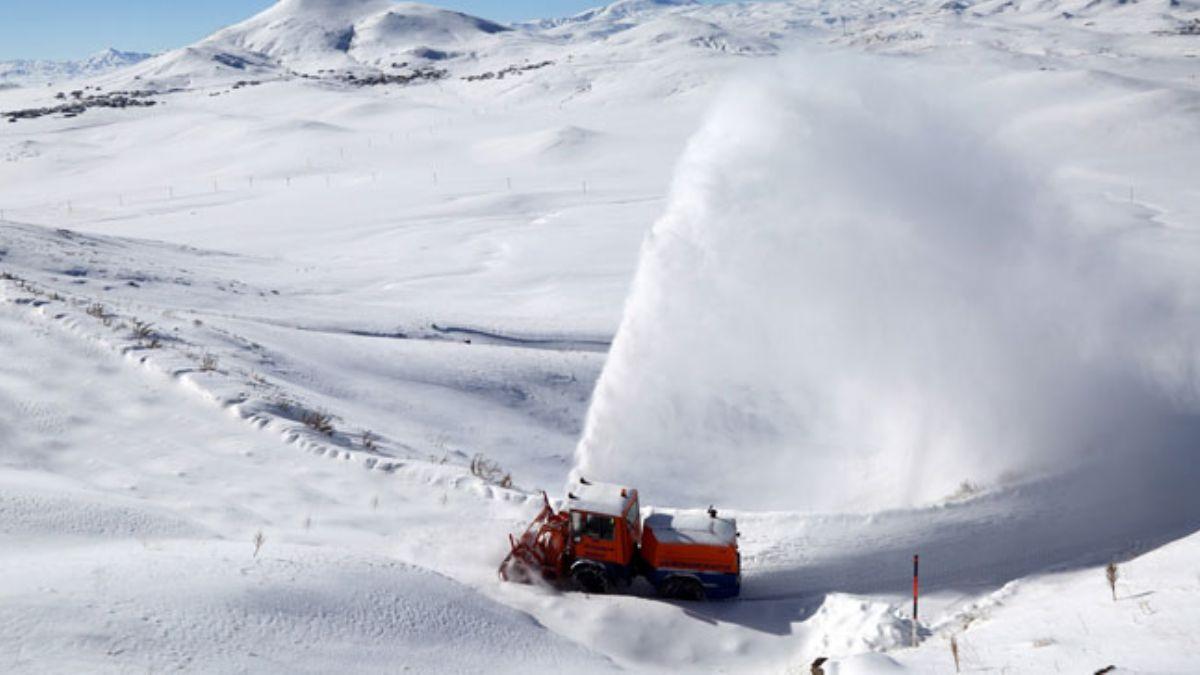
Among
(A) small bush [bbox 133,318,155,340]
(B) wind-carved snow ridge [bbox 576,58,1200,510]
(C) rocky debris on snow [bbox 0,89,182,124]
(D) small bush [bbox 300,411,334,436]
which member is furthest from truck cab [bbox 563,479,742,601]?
(C) rocky debris on snow [bbox 0,89,182,124]

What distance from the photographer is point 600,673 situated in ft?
26.4

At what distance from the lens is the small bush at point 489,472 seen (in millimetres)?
12656

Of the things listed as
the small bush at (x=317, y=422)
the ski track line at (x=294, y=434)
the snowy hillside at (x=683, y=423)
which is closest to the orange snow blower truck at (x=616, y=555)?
the snowy hillside at (x=683, y=423)

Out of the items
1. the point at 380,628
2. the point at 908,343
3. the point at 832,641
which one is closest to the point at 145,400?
the point at 380,628

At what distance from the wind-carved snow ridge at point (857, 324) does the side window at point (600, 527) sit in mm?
3646

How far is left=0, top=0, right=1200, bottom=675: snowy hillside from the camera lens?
7793 millimetres

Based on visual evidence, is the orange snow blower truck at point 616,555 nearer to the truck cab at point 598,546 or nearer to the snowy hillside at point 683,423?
the truck cab at point 598,546

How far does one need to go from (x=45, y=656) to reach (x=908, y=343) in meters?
12.8

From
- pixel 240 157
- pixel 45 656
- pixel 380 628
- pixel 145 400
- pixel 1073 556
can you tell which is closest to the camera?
pixel 45 656

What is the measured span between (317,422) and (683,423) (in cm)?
592

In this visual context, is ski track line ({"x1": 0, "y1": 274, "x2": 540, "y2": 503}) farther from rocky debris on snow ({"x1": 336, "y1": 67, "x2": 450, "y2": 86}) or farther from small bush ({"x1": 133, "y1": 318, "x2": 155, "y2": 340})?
rocky debris on snow ({"x1": 336, "y1": 67, "x2": 450, "y2": 86})

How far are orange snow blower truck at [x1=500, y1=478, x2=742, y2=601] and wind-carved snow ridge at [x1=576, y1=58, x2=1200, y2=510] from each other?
336cm

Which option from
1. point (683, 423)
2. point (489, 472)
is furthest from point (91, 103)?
point (489, 472)

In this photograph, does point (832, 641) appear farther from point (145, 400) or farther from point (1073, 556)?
point (145, 400)
